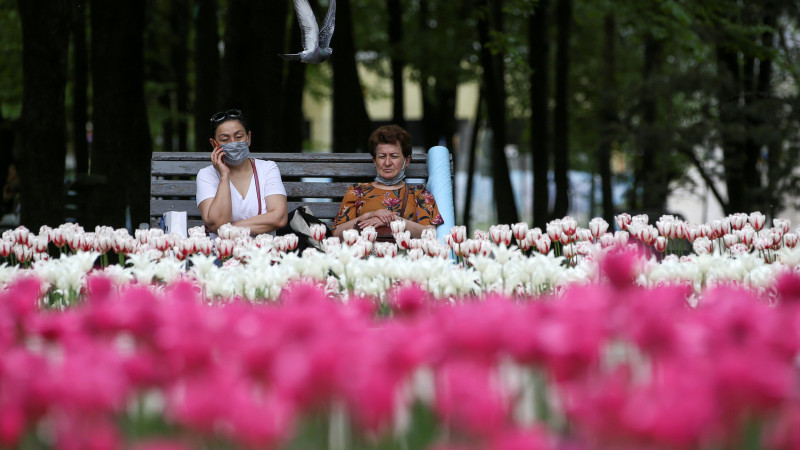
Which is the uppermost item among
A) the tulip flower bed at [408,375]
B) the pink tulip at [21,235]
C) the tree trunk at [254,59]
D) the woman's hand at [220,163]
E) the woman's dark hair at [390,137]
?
the tree trunk at [254,59]

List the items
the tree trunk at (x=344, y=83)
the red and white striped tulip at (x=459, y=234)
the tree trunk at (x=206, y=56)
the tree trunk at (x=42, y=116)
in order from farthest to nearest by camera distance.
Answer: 1. the tree trunk at (x=344, y=83)
2. the tree trunk at (x=206, y=56)
3. the tree trunk at (x=42, y=116)
4. the red and white striped tulip at (x=459, y=234)

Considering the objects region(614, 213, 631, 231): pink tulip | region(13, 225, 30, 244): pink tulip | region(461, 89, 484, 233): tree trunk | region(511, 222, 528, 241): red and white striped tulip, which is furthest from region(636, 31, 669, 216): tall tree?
region(13, 225, 30, 244): pink tulip

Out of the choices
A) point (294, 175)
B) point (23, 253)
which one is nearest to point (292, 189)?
point (294, 175)

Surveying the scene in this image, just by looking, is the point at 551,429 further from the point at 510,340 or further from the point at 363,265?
the point at 363,265

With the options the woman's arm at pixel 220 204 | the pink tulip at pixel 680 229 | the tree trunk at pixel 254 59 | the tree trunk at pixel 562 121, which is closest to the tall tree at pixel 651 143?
the tree trunk at pixel 562 121

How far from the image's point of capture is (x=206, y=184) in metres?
7.90

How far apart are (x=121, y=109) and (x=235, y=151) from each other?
4673 millimetres

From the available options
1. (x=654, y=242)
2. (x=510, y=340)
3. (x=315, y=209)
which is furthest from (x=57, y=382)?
(x=315, y=209)

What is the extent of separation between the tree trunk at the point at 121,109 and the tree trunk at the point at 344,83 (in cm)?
487

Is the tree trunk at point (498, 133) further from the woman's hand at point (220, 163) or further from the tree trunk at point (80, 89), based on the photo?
the woman's hand at point (220, 163)

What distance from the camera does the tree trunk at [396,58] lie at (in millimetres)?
20562

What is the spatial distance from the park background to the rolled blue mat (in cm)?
363

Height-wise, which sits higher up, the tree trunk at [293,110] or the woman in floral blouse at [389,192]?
the tree trunk at [293,110]

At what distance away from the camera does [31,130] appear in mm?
10336
